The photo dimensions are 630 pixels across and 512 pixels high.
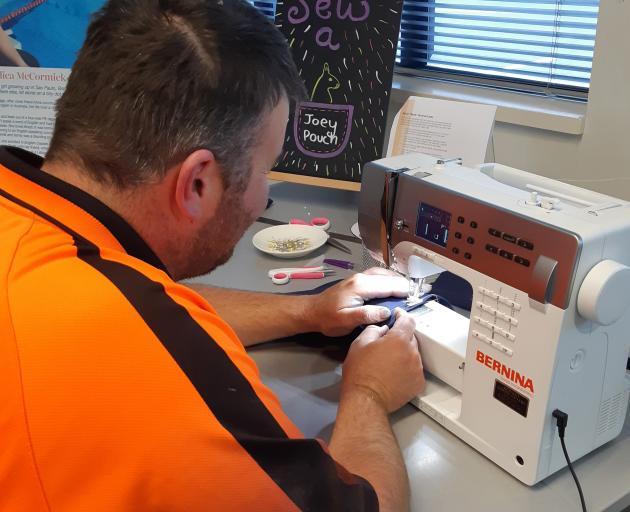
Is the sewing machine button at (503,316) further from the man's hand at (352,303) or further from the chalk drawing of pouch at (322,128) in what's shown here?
the chalk drawing of pouch at (322,128)

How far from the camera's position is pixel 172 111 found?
75cm

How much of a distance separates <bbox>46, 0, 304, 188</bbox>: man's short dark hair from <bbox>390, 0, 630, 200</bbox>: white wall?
A: 105cm

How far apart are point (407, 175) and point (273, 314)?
406mm

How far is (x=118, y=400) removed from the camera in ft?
2.00

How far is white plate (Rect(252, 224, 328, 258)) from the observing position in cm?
167

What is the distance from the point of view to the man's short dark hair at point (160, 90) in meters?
0.75

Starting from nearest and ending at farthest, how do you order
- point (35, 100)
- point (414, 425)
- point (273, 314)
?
point (414, 425), point (273, 314), point (35, 100)

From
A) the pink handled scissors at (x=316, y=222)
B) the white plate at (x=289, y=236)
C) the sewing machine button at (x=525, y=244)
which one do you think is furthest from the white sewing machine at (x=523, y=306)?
the pink handled scissors at (x=316, y=222)

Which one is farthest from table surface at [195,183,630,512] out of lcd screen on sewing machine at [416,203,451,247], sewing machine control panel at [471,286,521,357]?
lcd screen on sewing machine at [416,203,451,247]

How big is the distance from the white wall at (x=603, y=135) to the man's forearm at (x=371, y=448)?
0.92 metres

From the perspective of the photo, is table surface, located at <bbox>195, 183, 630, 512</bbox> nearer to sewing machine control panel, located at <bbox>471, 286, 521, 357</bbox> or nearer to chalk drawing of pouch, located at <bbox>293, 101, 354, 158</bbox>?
sewing machine control panel, located at <bbox>471, 286, 521, 357</bbox>

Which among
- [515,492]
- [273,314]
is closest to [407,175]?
[273,314]

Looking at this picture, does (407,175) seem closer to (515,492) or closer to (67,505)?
(515,492)

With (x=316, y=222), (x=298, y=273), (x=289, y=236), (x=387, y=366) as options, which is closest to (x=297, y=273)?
(x=298, y=273)
